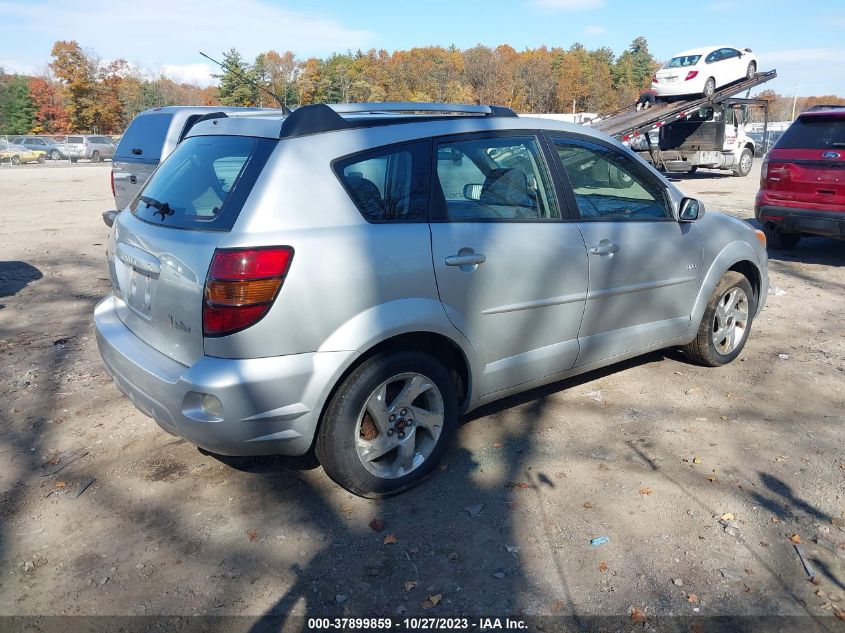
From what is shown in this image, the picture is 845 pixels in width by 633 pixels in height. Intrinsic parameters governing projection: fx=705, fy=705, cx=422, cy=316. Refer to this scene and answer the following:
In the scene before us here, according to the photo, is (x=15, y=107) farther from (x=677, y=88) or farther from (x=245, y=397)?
(x=245, y=397)

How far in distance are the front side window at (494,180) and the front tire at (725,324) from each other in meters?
1.79

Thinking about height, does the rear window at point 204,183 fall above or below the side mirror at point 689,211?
above

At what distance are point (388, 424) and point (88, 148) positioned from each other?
46343mm

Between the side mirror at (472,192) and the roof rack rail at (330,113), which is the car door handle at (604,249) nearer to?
the side mirror at (472,192)

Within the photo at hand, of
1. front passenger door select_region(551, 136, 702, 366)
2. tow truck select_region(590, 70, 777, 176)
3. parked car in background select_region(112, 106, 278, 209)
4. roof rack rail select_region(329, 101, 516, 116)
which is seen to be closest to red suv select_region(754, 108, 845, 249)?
front passenger door select_region(551, 136, 702, 366)

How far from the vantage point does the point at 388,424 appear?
345 cm

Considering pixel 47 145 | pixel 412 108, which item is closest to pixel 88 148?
pixel 47 145

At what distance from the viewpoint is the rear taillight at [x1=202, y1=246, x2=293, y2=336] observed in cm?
293

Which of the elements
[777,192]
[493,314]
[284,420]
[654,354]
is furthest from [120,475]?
[777,192]

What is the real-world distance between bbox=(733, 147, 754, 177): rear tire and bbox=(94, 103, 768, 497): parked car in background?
68.4 ft

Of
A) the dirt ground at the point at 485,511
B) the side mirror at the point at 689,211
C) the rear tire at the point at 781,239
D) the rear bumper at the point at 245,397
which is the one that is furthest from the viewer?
the rear tire at the point at 781,239

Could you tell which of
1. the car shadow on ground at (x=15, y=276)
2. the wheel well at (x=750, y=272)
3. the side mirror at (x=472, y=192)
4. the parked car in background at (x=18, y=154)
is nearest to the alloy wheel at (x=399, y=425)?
the side mirror at (x=472, y=192)

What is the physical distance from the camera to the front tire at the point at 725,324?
507 centimetres

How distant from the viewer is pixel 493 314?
145 inches
